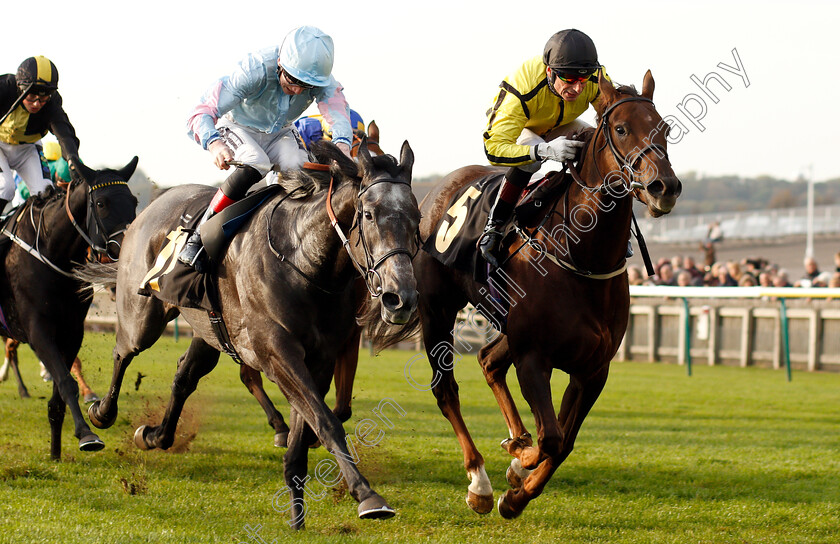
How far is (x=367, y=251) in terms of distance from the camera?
379 centimetres

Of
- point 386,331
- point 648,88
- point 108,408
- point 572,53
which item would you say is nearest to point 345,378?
point 386,331

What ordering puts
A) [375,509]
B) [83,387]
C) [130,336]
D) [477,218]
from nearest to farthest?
[375,509] < [477,218] < [130,336] < [83,387]

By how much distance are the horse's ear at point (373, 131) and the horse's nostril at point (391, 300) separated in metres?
2.16

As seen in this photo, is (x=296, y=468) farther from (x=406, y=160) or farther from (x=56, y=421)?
(x=56, y=421)

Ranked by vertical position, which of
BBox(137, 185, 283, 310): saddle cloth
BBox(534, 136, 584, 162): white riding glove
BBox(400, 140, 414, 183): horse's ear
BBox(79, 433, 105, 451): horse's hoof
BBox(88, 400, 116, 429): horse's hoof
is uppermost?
BBox(400, 140, 414, 183): horse's ear

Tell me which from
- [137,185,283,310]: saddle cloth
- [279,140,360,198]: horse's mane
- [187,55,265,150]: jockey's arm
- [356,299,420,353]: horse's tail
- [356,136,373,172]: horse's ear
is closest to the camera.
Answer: [356,136,373,172]: horse's ear

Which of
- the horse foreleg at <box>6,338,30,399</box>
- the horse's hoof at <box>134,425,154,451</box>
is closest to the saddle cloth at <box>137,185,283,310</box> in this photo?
the horse's hoof at <box>134,425,154,451</box>

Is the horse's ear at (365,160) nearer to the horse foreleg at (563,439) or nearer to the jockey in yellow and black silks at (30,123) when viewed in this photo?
the horse foreleg at (563,439)

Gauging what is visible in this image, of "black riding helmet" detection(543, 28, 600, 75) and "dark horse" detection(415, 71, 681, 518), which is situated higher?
"black riding helmet" detection(543, 28, 600, 75)

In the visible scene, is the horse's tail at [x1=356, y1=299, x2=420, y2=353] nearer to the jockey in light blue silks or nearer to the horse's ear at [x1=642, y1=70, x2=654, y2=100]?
the jockey in light blue silks

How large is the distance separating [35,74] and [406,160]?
3.57m

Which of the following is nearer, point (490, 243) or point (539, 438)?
point (539, 438)

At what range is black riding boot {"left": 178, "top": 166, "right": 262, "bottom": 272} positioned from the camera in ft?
16.1

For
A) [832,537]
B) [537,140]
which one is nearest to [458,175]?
[537,140]
